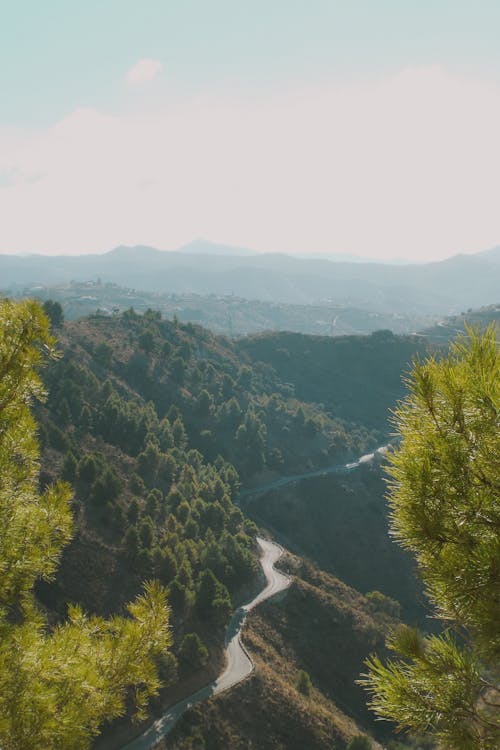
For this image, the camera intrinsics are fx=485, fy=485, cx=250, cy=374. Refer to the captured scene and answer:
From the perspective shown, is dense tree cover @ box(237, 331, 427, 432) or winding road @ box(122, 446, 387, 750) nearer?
winding road @ box(122, 446, 387, 750)

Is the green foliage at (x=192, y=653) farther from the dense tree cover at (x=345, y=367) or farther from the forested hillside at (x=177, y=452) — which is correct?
the dense tree cover at (x=345, y=367)

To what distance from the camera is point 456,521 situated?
548 centimetres

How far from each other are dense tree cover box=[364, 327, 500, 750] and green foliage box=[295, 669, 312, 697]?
153 ft

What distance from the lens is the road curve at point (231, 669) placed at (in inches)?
1398

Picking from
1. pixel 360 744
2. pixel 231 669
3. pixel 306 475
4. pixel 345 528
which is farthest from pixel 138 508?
pixel 306 475

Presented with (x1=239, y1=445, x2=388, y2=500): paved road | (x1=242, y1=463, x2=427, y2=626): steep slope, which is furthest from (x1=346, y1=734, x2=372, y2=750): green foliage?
(x1=239, y1=445, x2=388, y2=500): paved road

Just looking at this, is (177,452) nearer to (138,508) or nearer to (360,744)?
(138,508)

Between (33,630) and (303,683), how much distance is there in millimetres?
45730

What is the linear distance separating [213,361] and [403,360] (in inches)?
2554

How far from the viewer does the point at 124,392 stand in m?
100

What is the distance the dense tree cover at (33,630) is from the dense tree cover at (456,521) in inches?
202

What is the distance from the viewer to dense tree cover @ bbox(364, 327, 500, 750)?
5.37 m

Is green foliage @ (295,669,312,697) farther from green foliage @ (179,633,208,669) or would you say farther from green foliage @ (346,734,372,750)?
green foliage @ (179,633,208,669)

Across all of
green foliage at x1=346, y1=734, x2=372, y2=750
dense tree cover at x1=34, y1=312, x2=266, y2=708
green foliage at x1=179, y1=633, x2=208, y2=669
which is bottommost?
green foliage at x1=346, y1=734, x2=372, y2=750
